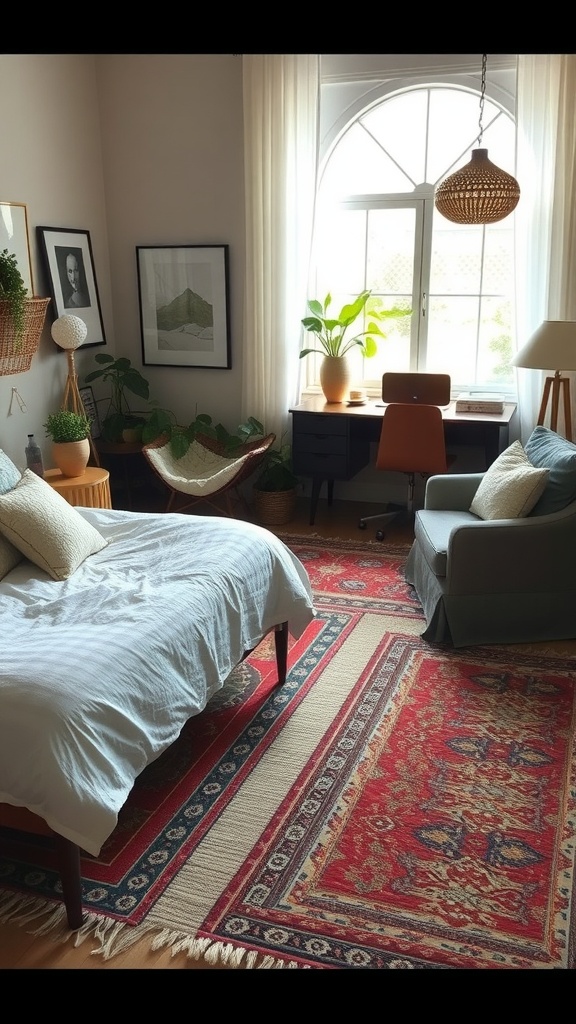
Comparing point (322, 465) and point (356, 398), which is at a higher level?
point (356, 398)

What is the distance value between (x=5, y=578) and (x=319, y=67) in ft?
11.6

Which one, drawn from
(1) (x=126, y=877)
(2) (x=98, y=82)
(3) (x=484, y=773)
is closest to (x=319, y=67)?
(2) (x=98, y=82)

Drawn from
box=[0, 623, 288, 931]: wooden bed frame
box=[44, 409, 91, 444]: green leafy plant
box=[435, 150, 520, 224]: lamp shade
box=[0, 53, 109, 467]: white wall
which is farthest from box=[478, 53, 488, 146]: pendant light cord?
box=[0, 623, 288, 931]: wooden bed frame

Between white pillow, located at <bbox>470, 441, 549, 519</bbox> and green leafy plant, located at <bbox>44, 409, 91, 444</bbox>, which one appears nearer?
white pillow, located at <bbox>470, 441, 549, 519</bbox>

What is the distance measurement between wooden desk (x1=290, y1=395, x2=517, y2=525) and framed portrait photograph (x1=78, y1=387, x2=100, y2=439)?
137cm

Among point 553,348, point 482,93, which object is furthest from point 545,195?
point 553,348

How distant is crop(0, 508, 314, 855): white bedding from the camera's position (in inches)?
73.9

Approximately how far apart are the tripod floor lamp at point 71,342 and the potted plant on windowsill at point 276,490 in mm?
1024

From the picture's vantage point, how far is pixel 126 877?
212 centimetres

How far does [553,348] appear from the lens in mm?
3910

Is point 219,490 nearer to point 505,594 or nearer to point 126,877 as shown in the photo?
point 505,594

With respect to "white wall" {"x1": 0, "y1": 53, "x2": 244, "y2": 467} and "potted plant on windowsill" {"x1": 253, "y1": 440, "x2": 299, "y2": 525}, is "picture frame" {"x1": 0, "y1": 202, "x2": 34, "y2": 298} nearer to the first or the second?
"white wall" {"x1": 0, "y1": 53, "x2": 244, "y2": 467}

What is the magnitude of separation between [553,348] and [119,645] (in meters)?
2.68

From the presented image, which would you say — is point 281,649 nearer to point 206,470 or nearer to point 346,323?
point 206,470
